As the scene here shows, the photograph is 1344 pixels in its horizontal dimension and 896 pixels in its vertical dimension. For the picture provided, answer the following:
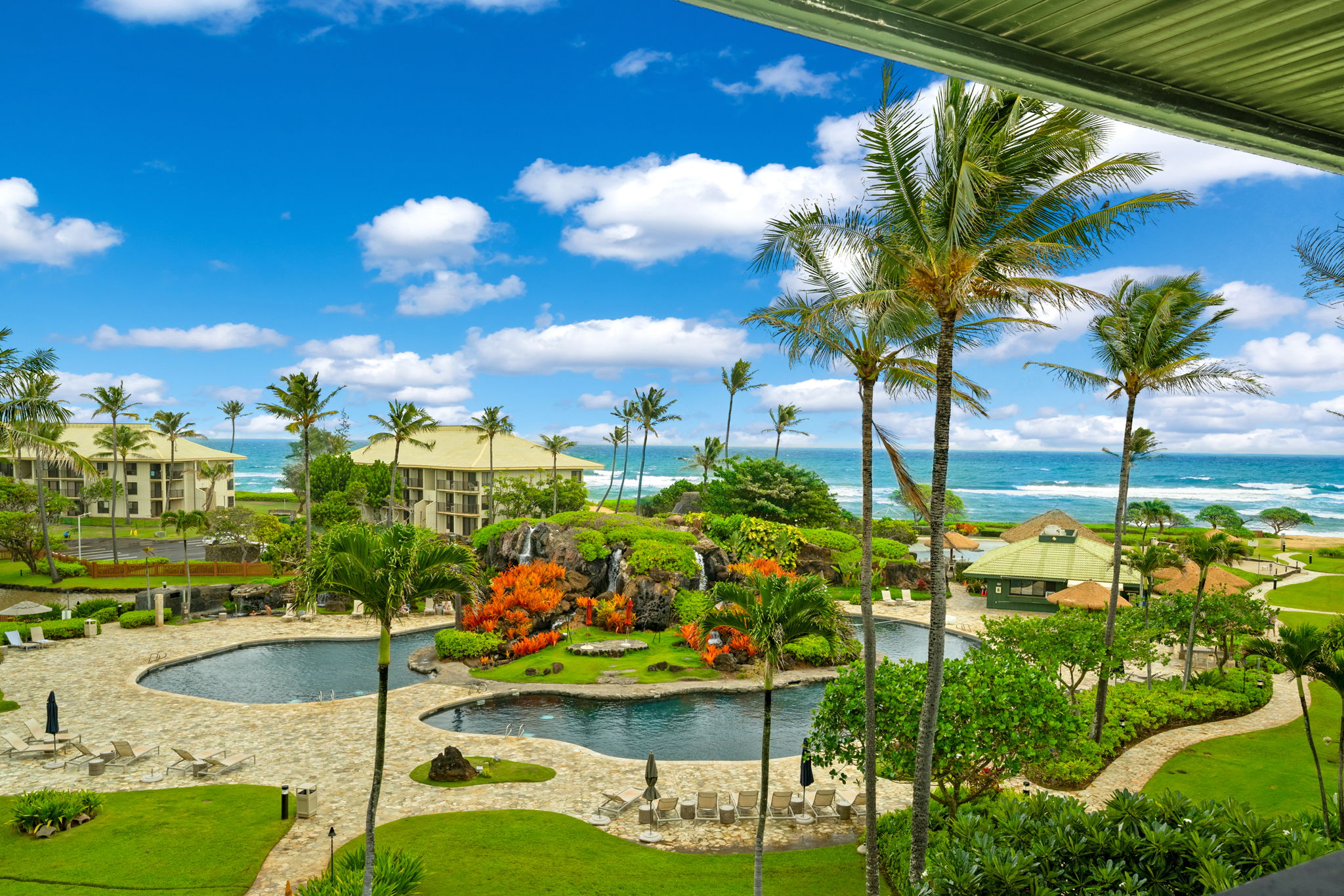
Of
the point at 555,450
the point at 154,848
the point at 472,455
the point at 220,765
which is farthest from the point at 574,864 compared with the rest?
the point at 472,455

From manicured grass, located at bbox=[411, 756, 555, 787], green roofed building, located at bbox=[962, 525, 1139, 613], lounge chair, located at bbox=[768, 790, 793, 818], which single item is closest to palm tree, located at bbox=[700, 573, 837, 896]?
lounge chair, located at bbox=[768, 790, 793, 818]

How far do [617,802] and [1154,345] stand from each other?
16004 millimetres

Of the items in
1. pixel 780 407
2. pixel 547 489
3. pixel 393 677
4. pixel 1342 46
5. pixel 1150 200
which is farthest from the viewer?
pixel 780 407

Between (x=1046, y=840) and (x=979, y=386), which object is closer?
(x=1046, y=840)

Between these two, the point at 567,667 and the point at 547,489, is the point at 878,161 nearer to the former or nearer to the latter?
the point at 567,667

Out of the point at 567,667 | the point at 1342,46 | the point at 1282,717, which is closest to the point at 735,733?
the point at 567,667

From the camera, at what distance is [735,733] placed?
22.3m

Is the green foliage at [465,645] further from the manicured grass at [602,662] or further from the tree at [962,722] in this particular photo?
the tree at [962,722]

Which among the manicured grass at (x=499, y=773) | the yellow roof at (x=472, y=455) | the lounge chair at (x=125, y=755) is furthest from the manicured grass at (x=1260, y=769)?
the yellow roof at (x=472, y=455)

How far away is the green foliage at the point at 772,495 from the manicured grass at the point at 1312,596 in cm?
2321

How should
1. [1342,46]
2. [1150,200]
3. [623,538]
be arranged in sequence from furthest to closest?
[623,538]
[1150,200]
[1342,46]

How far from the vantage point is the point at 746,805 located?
16.3 m

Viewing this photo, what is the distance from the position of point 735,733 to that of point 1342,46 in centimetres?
2160

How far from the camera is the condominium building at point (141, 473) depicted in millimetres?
72062
